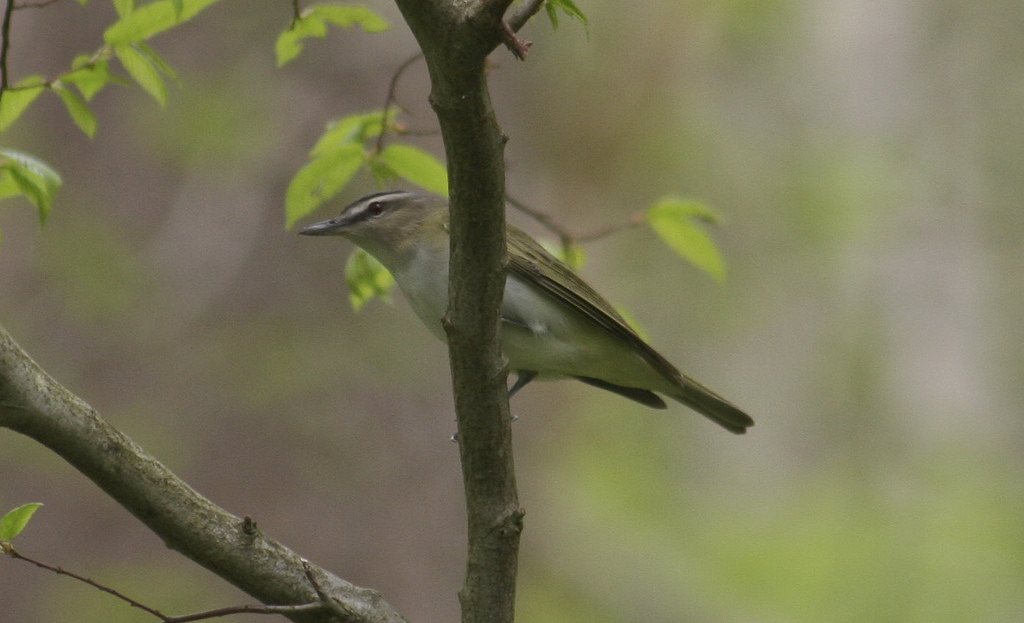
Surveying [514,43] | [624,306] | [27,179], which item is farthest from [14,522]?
[624,306]

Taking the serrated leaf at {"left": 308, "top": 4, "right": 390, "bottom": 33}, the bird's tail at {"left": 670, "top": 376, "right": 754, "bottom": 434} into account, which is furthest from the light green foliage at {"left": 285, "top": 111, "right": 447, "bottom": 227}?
the bird's tail at {"left": 670, "top": 376, "right": 754, "bottom": 434}

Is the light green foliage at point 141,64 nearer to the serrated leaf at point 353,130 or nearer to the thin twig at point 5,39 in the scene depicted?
the thin twig at point 5,39

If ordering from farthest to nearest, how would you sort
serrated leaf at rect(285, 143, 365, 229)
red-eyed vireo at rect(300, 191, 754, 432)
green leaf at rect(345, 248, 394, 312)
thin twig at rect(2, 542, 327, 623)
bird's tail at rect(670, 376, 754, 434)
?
bird's tail at rect(670, 376, 754, 434) → red-eyed vireo at rect(300, 191, 754, 432) → green leaf at rect(345, 248, 394, 312) → serrated leaf at rect(285, 143, 365, 229) → thin twig at rect(2, 542, 327, 623)

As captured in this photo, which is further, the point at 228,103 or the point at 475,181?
the point at 228,103

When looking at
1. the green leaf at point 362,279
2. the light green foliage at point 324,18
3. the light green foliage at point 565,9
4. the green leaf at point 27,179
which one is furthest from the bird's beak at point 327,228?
the light green foliage at point 565,9

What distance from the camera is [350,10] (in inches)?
115

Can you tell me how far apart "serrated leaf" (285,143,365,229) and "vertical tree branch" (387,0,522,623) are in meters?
0.99

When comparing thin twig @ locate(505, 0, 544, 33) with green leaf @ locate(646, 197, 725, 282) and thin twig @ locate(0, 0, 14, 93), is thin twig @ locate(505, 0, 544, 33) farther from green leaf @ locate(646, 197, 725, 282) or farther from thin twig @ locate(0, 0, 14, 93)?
green leaf @ locate(646, 197, 725, 282)

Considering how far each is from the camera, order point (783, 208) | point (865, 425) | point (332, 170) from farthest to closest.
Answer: point (783, 208) < point (865, 425) < point (332, 170)

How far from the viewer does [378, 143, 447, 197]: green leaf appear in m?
3.33

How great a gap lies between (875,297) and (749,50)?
270 cm

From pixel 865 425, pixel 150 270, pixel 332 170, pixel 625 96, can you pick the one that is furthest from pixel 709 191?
pixel 332 170

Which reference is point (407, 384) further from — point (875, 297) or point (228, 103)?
point (875, 297)

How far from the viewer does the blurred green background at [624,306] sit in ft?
21.3
